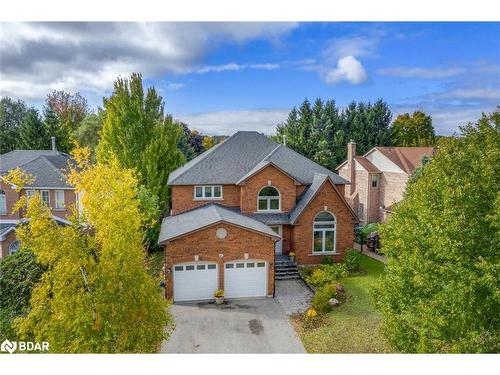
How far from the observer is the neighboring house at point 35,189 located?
694 inches

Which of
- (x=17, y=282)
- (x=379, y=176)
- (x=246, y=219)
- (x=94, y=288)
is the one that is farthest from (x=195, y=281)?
(x=379, y=176)

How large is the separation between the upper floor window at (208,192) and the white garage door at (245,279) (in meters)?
5.51

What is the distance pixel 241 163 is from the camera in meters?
21.0

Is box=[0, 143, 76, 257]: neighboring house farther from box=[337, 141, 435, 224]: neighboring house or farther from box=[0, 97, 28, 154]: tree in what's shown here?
box=[337, 141, 435, 224]: neighboring house

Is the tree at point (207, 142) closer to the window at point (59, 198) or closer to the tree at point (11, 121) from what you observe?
the tree at point (11, 121)

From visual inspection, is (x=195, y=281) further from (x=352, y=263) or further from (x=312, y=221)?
(x=352, y=263)

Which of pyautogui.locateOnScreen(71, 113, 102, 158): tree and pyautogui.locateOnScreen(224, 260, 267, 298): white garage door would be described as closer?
pyautogui.locateOnScreen(224, 260, 267, 298): white garage door

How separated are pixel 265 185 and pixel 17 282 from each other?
1194 cm

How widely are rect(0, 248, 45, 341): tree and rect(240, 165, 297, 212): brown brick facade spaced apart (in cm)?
1024

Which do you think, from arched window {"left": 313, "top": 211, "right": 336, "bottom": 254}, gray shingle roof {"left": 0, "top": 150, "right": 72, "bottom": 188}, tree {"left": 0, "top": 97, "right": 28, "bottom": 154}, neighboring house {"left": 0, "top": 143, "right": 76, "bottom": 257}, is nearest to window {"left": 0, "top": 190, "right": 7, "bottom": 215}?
neighboring house {"left": 0, "top": 143, "right": 76, "bottom": 257}

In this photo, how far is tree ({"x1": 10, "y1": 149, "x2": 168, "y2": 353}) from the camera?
7648 millimetres

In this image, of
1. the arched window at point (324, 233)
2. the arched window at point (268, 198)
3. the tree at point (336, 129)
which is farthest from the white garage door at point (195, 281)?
the tree at point (336, 129)

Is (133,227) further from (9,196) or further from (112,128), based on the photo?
(112,128)
